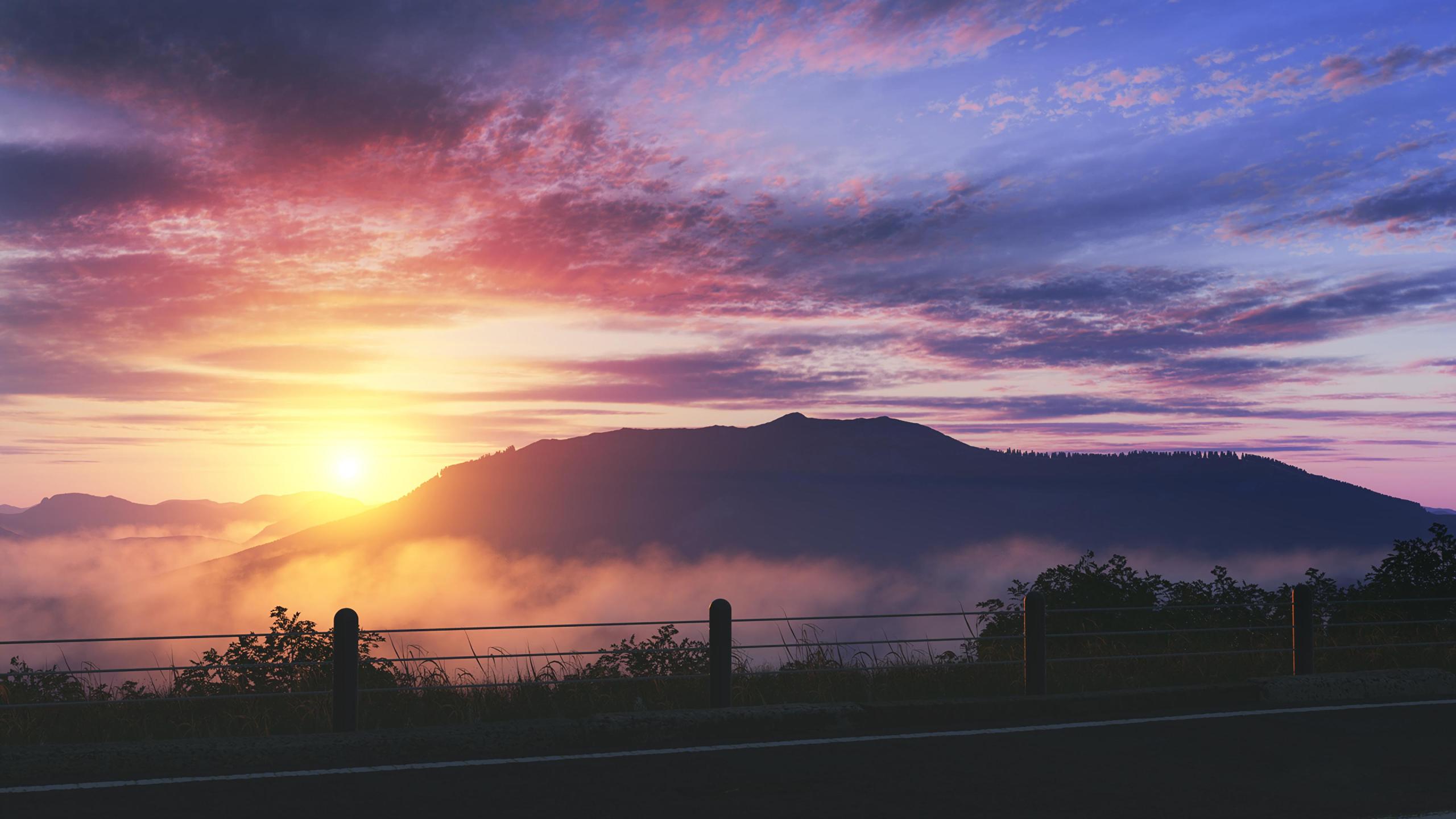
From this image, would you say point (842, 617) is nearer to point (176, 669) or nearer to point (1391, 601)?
point (176, 669)

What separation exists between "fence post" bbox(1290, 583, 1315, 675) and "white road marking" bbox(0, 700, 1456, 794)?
60.8 inches

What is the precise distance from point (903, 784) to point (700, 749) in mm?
1906

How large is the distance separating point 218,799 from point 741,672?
5931 millimetres

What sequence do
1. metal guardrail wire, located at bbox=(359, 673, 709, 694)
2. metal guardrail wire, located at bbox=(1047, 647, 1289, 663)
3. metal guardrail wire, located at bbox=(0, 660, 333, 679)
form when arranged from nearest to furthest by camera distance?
1. metal guardrail wire, located at bbox=(0, 660, 333, 679)
2. metal guardrail wire, located at bbox=(359, 673, 709, 694)
3. metal guardrail wire, located at bbox=(1047, 647, 1289, 663)

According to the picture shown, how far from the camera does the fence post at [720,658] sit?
10.4m

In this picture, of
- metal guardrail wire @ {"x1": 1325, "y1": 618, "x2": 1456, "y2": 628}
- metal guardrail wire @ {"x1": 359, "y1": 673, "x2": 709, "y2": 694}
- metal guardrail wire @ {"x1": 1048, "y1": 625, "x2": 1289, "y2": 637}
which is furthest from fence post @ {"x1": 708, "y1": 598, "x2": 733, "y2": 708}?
metal guardrail wire @ {"x1": 1325, "y1": 618, "x2": 1456, "y2": 628}

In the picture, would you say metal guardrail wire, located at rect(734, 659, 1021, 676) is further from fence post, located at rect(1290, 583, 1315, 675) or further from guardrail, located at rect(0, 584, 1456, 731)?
fence post, located at rect(1290, 583, 1315, 675)

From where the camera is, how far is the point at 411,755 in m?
8.77

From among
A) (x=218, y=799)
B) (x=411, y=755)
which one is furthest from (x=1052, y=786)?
(x=218, y=799)

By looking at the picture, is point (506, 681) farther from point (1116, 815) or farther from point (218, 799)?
point (1116, 815)

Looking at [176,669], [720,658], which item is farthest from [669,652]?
[176,669]

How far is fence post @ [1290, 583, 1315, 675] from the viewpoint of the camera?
1283cm

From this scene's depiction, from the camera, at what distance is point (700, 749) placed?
8875 millimetres

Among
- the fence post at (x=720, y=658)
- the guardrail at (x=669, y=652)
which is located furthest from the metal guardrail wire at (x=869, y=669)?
the fence post at (x=720, y=658)
